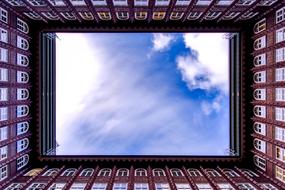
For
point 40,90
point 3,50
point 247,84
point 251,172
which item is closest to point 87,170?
point 40,90

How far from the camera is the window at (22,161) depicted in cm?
5128

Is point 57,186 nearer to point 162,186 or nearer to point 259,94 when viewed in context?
point 162,186

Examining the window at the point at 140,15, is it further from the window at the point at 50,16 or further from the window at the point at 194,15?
the window at the point at 50,16

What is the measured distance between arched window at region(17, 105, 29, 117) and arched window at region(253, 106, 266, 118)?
129ft

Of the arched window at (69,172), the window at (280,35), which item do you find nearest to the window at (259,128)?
the window at (280,35)

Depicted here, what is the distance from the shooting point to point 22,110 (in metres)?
53.1

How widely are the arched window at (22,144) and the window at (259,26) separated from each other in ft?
141

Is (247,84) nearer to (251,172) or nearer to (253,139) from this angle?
(253,139)

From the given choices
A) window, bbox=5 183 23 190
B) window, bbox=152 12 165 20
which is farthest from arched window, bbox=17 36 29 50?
window, bbox=152 12 165 20

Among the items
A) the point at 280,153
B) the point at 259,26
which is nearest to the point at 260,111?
the point at 280,153

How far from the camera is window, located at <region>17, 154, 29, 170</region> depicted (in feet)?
168

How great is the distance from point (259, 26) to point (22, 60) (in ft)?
130

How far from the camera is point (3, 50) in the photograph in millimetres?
45219

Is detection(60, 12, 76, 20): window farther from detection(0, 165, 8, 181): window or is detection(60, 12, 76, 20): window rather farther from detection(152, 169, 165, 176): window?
detection(152, 169, 165, 176): window
